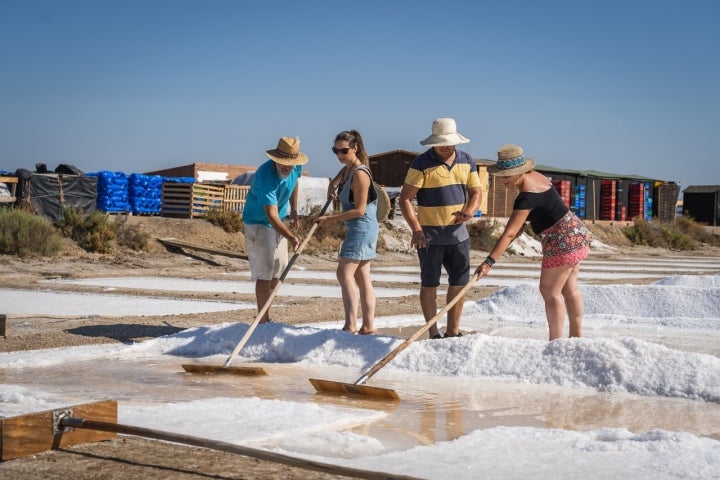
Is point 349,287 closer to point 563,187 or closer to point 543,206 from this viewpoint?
point 543,206

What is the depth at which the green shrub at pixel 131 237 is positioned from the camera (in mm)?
19406

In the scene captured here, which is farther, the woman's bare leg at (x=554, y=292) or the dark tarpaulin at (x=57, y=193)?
the dark tarpaulin at (x=57, y=193)

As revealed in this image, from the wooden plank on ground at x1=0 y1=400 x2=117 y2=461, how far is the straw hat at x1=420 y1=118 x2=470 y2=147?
3115mm

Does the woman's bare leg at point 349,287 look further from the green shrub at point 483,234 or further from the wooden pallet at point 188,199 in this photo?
the green shrub at point 483,234

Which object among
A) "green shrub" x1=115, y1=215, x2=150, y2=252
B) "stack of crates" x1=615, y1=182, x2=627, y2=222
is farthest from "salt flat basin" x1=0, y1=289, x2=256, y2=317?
"stack of crates" x1=615, y1=182, x2=627, y2=222

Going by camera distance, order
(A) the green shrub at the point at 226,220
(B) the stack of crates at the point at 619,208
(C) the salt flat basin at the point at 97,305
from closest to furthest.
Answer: (C) the salt flat basin at the point at 97,305 < (A) the green shrub at the point at 226,220 < (B) the stack of crates at the point at 619,208

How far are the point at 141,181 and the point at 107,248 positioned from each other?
613 centimetres

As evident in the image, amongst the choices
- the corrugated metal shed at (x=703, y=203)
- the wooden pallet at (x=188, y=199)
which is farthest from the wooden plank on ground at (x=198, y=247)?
the corrugated metal shed at (x=703, y=203)

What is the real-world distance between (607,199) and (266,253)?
115 ft

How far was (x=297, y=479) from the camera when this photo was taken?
306 cm

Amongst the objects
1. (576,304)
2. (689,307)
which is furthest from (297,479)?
(689,307)

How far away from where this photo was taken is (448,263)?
6.21 metres

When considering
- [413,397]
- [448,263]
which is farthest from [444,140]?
[413,397]

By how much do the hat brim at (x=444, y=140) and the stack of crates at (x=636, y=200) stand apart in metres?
36.9
